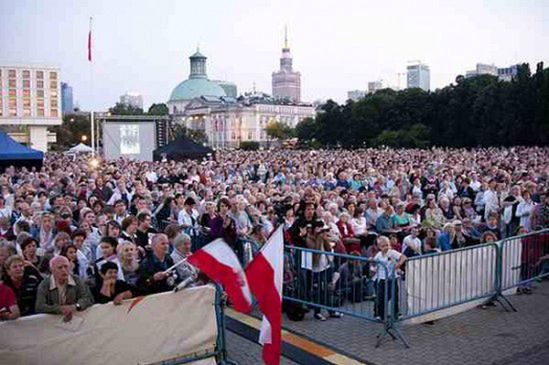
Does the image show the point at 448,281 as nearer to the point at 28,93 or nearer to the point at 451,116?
the point at 451,116

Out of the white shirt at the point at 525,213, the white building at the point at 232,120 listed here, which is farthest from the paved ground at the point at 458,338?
the white building at the point at 232,120

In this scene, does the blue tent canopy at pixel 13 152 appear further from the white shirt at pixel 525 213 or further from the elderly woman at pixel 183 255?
the white shirt at pixel 525 213

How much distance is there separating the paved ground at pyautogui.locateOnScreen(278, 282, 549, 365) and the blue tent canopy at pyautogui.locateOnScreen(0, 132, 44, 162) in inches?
682

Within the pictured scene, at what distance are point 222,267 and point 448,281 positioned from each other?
4.32m

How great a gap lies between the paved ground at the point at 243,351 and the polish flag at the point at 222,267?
2.31 metres

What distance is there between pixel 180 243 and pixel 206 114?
183 meters

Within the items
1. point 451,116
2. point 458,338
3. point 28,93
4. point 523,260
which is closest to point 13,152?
point 523,260

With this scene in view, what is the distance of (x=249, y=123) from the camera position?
185125 mm

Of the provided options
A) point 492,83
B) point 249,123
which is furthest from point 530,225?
point 249,123

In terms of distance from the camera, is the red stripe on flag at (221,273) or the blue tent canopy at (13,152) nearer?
the red stripe on flag at (221,273)

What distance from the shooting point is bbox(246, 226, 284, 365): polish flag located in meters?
4.71

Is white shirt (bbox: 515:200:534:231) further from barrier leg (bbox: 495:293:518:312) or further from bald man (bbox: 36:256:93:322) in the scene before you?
bald man (bbox: 36:256:93:322)

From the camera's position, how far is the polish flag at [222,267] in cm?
517

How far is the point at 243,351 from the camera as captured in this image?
25.1 ft
